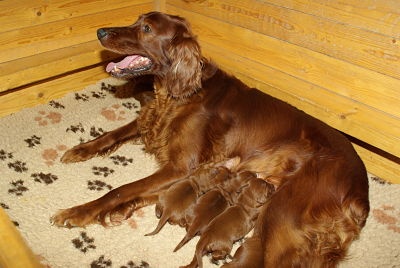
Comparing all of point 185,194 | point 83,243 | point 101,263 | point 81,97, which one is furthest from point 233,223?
point 81,97

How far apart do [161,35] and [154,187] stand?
93 centimetres

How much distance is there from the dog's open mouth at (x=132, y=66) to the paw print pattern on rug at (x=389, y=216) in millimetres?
1725

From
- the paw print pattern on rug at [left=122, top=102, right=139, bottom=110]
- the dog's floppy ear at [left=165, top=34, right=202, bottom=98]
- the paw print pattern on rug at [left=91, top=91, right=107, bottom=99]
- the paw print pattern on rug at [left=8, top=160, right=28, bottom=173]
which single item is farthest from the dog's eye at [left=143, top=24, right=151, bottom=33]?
the paw print pattern on rug at [left=8, top=160, right=28, bottom=173]

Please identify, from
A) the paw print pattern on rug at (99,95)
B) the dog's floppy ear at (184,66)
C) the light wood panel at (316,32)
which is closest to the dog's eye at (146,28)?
the dog's floppy ear at (184,66)

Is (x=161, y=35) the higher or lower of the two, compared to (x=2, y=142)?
higher

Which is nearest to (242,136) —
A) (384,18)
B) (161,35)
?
(161,35)

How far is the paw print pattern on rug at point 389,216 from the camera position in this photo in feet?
8.66

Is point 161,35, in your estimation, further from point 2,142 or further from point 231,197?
point 2,142

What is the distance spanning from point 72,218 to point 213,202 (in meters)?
0.79

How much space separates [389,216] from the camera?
271 centimetres

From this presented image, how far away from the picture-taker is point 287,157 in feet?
8.11

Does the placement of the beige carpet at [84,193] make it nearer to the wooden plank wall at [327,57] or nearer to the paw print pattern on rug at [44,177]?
the paw print pattern on rug at [44,177]

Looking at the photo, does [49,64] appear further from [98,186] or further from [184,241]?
[184,241]

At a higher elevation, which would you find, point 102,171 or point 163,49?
point 163,49
